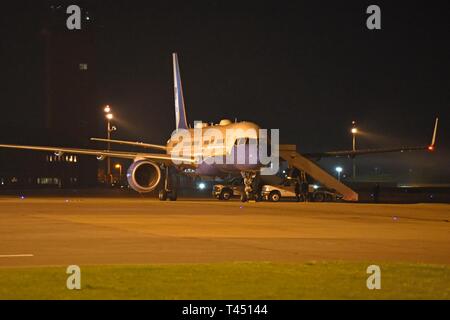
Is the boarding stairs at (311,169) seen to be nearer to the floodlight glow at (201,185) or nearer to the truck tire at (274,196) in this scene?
the truck tire at (274,196)

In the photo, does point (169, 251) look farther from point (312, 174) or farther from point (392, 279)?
point (312, 174)

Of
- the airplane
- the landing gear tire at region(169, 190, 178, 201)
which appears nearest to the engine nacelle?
the airplane

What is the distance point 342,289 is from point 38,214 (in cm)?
2052

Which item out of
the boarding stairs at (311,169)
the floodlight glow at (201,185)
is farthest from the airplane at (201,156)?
the floodlight glow at (201,185)

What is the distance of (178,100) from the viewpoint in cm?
5750

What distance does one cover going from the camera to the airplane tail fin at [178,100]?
56688 mm

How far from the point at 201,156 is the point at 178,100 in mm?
10419

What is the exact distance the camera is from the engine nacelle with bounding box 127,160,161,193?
47250mm

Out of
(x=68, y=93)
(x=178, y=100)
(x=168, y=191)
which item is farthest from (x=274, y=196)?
(x=68, y=93)

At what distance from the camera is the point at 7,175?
368 feet

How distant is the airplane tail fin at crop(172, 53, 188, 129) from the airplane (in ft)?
9.67

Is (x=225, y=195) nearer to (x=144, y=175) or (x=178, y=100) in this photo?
(x=144, y=175)

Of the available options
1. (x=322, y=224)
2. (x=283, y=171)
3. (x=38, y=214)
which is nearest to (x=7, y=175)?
(x=283, y=171)

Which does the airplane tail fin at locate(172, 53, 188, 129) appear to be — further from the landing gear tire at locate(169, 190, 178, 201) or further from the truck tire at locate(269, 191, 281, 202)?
the truck tire at locate(269, 191, 281, 202)
